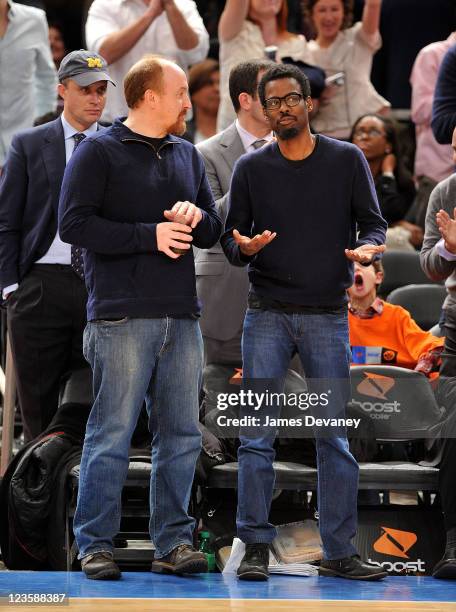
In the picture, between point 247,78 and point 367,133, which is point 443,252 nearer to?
point 247,78

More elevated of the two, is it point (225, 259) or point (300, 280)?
point (300, 280)

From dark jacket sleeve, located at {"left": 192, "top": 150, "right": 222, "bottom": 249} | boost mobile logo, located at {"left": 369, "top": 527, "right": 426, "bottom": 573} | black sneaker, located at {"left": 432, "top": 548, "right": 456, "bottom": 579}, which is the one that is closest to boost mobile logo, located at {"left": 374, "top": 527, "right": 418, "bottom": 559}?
boost mobile logo, located at {"left": 369, "top": 527, "right": 426, "bottom": 573}

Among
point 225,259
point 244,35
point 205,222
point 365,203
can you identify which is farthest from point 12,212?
point 244,35

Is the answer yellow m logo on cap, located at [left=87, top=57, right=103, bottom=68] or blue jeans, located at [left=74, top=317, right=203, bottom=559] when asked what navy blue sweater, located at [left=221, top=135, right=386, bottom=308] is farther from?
yellow m logo on cap, located at [left=87, top=57, right=103, bottom=68]

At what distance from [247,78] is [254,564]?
7.75 feet

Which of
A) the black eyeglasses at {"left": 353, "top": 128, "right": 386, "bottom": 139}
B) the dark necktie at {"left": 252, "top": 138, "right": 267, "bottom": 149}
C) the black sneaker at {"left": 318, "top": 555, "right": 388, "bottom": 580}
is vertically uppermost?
the dark necktie at {"left": 252, "top": 138, "right": 267, "bottom": 149}

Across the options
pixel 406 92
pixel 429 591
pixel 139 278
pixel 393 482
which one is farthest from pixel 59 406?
pixel 406 92

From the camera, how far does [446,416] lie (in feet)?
17.3

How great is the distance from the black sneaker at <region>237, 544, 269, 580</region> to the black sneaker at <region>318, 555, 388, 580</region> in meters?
0.25

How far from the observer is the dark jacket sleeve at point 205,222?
480cm

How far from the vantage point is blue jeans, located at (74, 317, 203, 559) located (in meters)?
4.58

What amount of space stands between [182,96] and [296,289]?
0.87 meters

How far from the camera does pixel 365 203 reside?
488cm

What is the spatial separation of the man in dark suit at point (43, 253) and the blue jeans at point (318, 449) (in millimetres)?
1194
